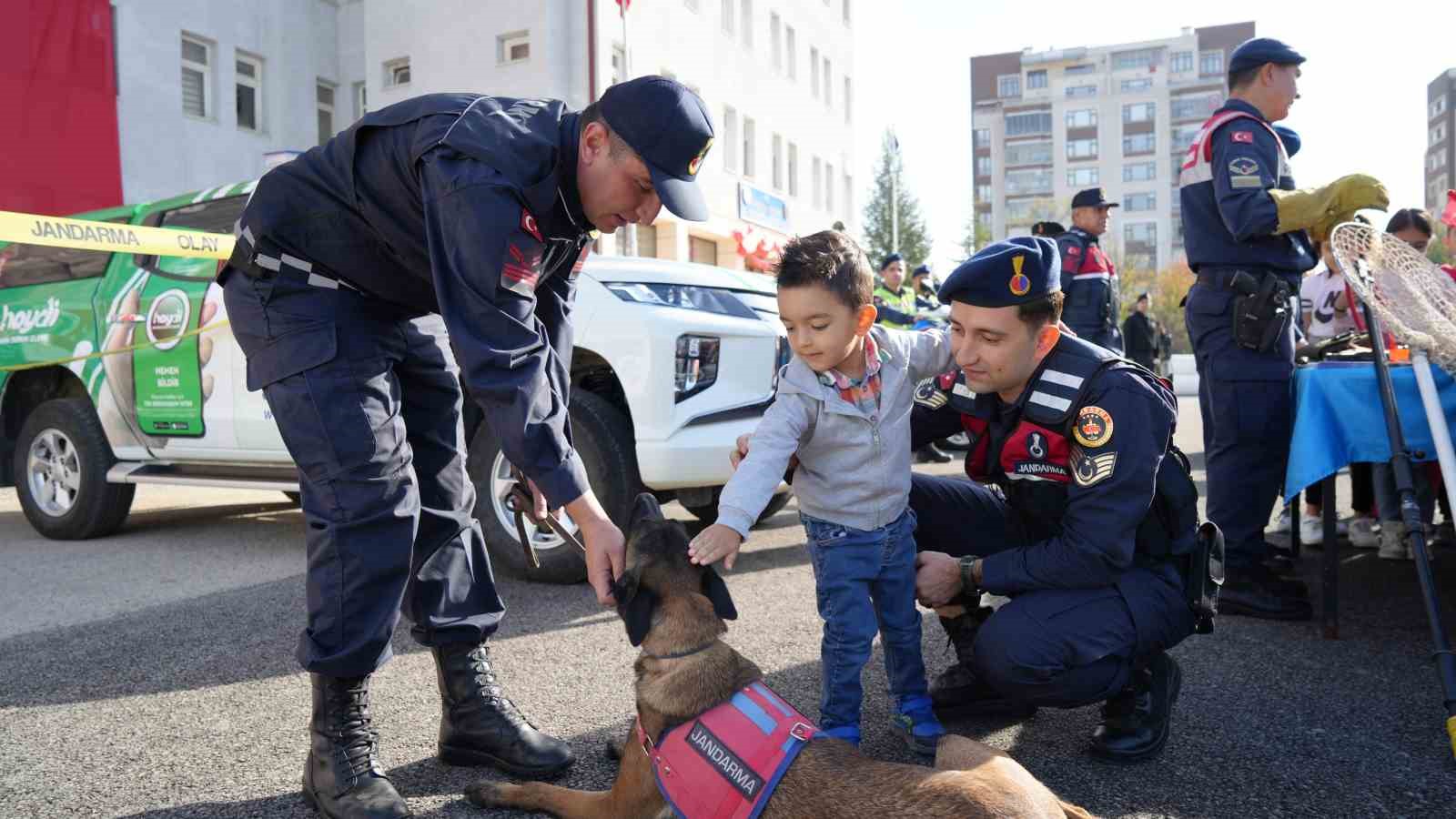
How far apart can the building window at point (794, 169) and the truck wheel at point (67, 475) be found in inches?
1025

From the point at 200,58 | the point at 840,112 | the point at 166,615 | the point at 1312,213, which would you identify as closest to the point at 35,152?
the point at 200,58

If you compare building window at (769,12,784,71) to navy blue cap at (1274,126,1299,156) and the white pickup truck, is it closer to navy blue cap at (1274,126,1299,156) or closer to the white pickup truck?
the white pickup truck

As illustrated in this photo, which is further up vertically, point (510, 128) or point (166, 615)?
point (510, 128)

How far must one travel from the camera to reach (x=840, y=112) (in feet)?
111

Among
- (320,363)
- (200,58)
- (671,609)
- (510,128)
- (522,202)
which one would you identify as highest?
(200,58)

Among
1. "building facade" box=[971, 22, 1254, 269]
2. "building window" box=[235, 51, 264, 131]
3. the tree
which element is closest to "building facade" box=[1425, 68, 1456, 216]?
"building facade" box=[971, 22, 1254, 269]

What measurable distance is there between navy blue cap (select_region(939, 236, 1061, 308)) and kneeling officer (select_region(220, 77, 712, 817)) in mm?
877

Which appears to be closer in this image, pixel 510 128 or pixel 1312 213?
pixel 510 128

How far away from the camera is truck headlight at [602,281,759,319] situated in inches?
179

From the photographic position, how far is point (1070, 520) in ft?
8.47

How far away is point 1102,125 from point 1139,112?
133 inches

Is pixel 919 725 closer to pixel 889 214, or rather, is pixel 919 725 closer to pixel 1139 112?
pixel 889 214

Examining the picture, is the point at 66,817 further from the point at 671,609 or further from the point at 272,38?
the point at 272,38

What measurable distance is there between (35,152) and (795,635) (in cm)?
1620
